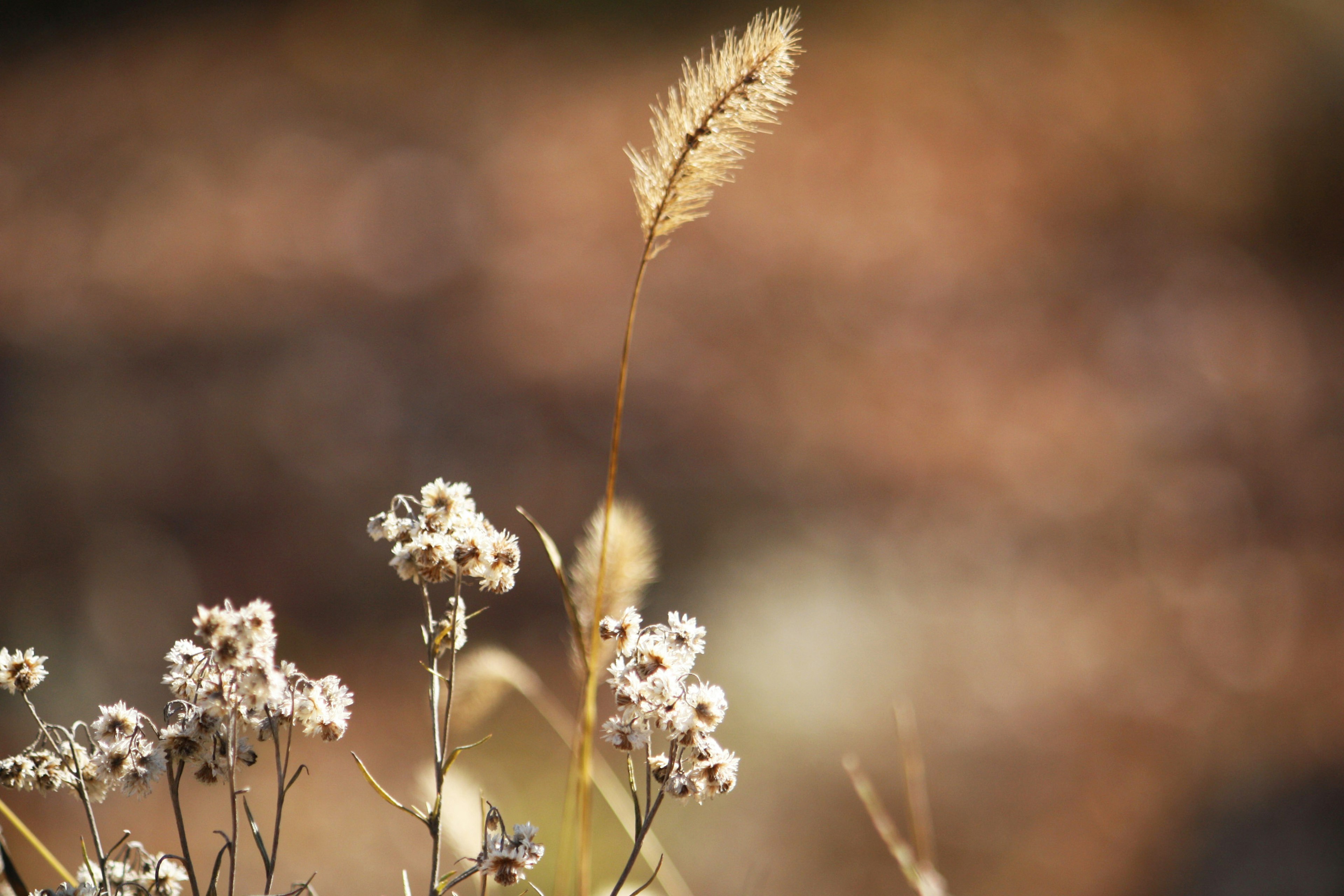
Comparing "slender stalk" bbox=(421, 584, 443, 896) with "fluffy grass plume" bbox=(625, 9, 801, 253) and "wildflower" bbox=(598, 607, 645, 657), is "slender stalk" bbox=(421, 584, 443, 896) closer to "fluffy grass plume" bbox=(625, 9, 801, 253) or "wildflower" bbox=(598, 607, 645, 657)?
"wildflower" bbox=(598, 607, 645, 657)

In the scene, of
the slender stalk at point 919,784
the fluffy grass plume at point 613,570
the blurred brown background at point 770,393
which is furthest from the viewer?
the blurred brown background at point 770,393

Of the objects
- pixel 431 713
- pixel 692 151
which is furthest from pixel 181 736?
pixel 692 151

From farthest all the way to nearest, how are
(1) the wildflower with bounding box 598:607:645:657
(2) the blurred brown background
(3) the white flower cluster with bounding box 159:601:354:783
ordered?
(2) the blurred brown background < (1) the wildflower with bounding box 598:607:645:657 < (3) the white flower cluster with bounding box 159:601:354:783

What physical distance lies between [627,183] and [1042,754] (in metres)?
3.34

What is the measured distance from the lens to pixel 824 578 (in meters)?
3.06

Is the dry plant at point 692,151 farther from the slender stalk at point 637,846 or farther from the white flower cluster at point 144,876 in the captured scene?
the white flower cluster at point 144,876

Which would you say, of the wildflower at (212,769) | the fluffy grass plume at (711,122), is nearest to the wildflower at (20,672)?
the wildflower at (212,769)

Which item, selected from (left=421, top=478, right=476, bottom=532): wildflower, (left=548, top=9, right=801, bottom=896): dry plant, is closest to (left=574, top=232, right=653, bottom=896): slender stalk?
(left=548, top=9, right=801, bottom=896): dry plant

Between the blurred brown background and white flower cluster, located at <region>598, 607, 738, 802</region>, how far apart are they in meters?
1.02

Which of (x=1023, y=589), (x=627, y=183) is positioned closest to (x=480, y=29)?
(x=627, y=183)

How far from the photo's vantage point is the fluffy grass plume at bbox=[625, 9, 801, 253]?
670 millimetres

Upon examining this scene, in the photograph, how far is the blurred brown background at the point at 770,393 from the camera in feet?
8.30

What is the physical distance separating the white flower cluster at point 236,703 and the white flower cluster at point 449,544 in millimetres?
85

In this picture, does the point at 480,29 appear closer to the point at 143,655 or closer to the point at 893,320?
the point at 893,320
